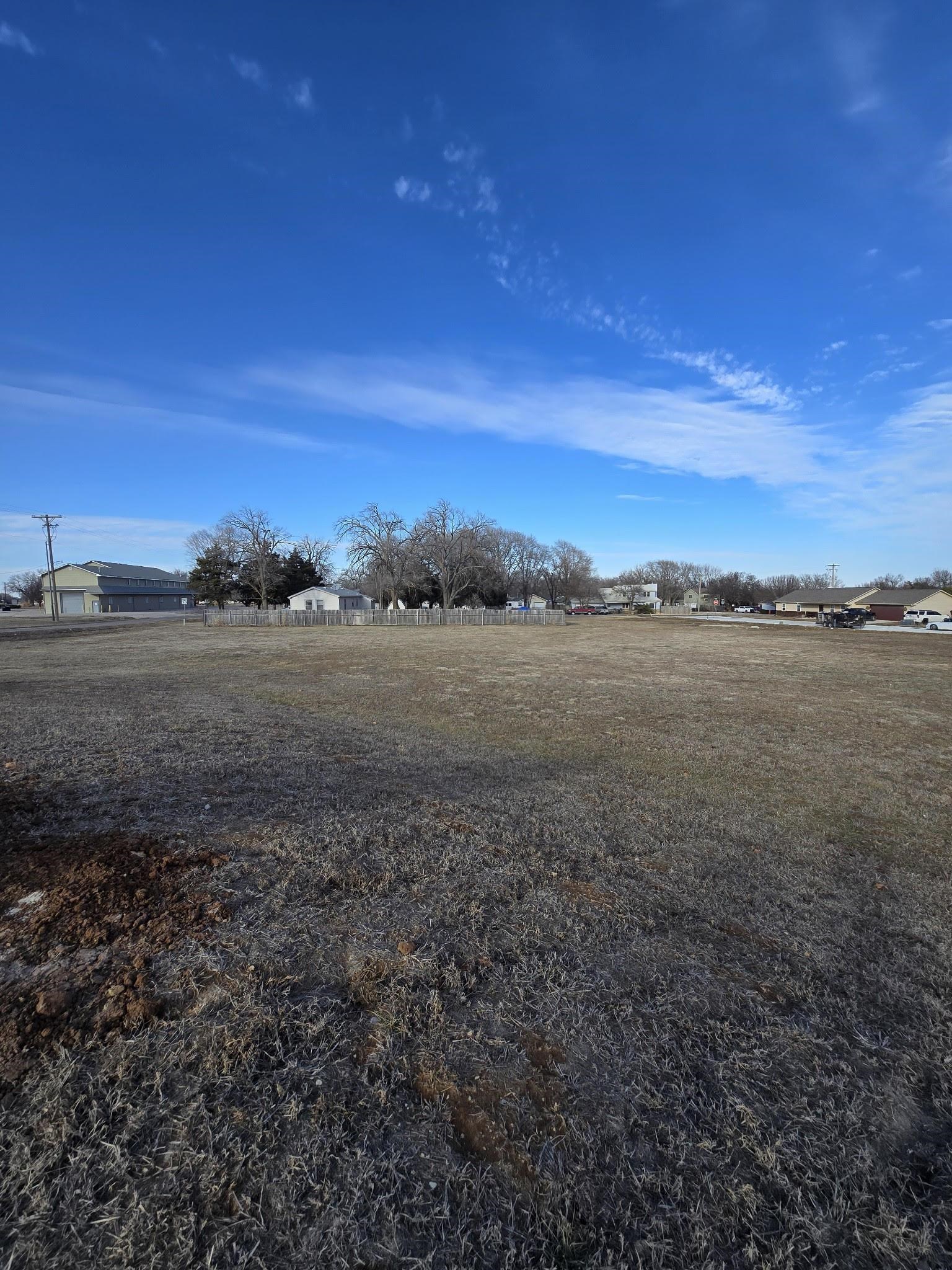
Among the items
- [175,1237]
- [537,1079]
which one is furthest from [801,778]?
[175,1237]

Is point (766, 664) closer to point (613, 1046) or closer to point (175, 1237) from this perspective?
point (613, 1046)

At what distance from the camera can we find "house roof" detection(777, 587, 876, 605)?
80875 millimetres

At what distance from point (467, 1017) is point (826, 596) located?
9855 cm

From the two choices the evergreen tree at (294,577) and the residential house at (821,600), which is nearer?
the evergreen tree at (294,577)

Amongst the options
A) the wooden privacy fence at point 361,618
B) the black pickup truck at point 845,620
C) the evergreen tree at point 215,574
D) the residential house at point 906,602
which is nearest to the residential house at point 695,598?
the residential house at point 906,602

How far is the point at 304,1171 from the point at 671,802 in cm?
433

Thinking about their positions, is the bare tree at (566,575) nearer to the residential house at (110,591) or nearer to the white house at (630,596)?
the white house at (630,596)

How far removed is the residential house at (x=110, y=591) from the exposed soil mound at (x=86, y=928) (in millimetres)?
78131

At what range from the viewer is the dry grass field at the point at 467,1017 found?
1579mm

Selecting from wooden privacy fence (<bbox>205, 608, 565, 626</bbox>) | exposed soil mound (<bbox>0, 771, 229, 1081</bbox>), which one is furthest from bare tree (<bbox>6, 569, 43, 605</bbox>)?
exposed soil mound (<bbox>0, 771, 229, 1081</bbox>)

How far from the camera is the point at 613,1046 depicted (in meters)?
2.22

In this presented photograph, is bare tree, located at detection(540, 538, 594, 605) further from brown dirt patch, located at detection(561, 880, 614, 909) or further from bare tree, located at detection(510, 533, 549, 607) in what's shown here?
brown dirt patch, located at detection(561, 880, 614, 909)

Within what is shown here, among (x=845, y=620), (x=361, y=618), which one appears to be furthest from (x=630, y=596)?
(x=361, y=618)

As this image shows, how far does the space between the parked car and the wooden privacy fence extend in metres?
37.5
